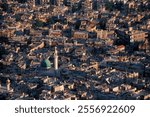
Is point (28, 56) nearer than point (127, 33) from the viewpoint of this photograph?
Yes

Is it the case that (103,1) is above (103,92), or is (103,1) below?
above

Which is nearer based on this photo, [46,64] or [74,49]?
[46,64]

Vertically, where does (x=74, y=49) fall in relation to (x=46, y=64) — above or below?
above

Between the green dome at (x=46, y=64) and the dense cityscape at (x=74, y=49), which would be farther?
the green dome at (x=46, y=64)

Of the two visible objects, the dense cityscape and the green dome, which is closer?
the dense cityscape

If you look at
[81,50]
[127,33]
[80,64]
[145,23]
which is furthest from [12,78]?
[145,23]

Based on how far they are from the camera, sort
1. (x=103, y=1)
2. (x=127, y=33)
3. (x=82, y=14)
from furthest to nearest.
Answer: (x=103, y=1), (x=82, y=14), (x=127, y=33)

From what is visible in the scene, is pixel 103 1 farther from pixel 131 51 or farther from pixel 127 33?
pixel 131 51

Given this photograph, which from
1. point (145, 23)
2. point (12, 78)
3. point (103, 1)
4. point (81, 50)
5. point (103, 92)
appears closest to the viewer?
point (103, 92)
